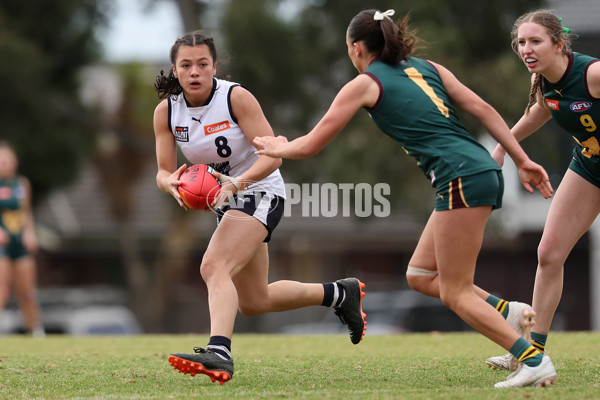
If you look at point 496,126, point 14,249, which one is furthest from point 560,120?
point 14,249

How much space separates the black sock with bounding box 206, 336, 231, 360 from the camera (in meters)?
5.65

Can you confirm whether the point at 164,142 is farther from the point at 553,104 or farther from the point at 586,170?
the point at 586,170

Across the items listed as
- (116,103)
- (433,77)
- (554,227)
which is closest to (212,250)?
(433,77)

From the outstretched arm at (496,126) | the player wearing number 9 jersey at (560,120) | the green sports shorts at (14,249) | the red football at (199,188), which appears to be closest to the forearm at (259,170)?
the red football at (199,188)

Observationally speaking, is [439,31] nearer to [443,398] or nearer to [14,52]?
[14,52]

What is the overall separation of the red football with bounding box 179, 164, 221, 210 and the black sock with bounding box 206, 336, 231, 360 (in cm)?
88

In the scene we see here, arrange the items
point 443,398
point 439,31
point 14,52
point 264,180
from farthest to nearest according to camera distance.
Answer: point 14,52 < point 439,31 < point 264,180 < point 443,398

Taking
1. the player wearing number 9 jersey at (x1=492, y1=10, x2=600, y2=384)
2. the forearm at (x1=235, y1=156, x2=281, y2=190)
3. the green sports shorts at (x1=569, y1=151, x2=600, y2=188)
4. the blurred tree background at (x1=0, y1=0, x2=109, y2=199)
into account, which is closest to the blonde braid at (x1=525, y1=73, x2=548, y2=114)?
the player wearing number 9 jersey at (x1=492, y1=10, x2=600, y2=384)

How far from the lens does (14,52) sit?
58.6 ft

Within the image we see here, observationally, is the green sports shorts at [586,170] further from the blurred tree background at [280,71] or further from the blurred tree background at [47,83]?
the blurred tree background at [47,83]

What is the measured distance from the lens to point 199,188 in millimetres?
5918

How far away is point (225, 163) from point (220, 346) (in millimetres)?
1421

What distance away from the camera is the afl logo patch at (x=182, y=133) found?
20.5 ft

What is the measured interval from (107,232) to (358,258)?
7.45 metres
